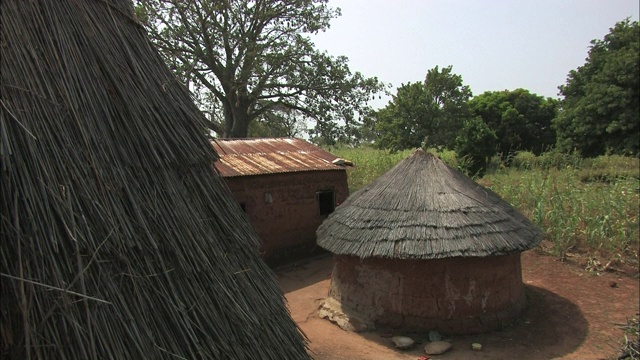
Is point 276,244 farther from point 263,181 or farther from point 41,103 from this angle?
point 41,103

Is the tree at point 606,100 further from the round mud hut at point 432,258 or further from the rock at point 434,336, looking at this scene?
the rock at point 434,336

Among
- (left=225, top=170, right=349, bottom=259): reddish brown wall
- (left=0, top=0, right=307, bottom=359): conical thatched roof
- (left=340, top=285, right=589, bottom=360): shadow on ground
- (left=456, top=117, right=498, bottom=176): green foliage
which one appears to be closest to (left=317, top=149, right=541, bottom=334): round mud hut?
(left=340, top=285, right=589, bottom=360): shadow on ground

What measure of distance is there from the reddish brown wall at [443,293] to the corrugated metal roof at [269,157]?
15.0 feet

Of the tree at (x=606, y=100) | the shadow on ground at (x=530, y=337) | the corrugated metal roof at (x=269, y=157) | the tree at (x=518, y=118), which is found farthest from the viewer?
the tree at (x=518, y=118)

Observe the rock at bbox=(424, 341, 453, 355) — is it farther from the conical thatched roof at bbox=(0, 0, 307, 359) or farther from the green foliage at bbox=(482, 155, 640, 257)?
the green foliage at bbox=(482, 155, 640, 257)

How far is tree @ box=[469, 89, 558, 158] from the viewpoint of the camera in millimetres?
27859

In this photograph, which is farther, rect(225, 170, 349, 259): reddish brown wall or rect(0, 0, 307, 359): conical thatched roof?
rect(225, 170, 349, 259): reddish brown wall

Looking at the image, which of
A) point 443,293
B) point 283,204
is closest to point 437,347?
point 443,293

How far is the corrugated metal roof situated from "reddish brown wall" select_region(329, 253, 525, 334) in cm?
456

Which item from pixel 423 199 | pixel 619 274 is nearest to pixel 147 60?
pixel 423 199

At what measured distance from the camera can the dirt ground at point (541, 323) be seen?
7016 millimetres

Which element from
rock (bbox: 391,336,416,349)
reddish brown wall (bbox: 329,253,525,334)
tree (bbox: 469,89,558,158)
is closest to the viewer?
rock (bbox: 391,336,416,349)

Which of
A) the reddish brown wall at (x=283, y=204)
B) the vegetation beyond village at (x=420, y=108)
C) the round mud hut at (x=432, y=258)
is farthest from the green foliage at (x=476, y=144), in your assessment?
the round mud hut at (x=432, y=258)

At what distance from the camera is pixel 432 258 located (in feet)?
23.2
